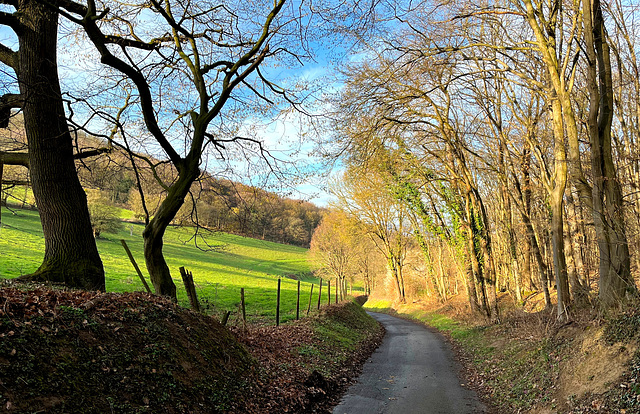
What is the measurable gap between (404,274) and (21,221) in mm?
41950

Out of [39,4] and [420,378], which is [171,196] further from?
[420,378]

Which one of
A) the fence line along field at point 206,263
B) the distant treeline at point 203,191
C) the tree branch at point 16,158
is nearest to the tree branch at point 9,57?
the tree branch at point 16,158

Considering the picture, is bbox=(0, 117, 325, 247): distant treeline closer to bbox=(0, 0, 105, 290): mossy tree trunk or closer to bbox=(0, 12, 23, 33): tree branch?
bbox=(0, 0, 105, 290): mossy tree trunk

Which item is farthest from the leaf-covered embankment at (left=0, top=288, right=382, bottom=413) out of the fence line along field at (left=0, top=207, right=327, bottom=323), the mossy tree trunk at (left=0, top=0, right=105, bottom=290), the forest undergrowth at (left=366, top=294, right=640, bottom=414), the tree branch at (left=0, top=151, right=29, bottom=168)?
the tree branch at (left=0, top=151, right=29, bottom=168)

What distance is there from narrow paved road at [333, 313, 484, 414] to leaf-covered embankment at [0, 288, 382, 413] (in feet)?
2.48

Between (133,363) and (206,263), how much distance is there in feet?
142

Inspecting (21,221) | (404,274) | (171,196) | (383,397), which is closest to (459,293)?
(404,274)

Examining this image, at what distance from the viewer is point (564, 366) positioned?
684 centimetres

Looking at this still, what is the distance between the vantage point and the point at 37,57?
866 cm

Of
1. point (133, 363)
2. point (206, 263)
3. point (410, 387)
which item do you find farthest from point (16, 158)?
point (206, 263)

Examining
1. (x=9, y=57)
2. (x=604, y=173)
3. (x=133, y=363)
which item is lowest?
(x=133, y=363)

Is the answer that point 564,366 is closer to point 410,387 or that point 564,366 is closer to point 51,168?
point 410,387

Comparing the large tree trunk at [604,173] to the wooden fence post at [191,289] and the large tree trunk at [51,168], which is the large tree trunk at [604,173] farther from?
the large tree trunk at [51,168]

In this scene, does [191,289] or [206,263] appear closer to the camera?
[191,289]
